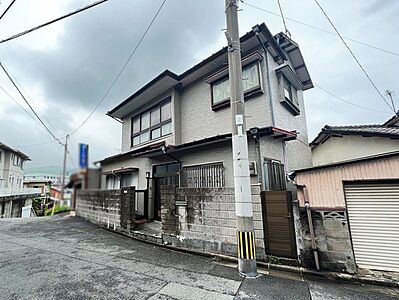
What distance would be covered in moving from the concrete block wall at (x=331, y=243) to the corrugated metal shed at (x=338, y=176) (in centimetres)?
25

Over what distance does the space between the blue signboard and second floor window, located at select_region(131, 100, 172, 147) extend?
8.16 meters

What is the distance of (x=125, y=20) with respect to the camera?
626 centimetres

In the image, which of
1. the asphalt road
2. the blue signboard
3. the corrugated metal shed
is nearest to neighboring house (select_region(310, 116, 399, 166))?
the corrugated metal shed

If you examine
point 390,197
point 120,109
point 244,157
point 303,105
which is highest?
point 120,109

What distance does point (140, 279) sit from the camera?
405 centimetres

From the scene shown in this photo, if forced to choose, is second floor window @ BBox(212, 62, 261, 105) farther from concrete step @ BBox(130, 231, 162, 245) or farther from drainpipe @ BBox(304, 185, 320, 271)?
concrete step @ BBox(130, 231, 162, 245)

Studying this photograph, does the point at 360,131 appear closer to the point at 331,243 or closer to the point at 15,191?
the point at 331,243

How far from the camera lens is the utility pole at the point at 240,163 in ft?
14.1

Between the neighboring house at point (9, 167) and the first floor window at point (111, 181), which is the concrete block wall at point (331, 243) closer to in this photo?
the first floor window at point (111, 181)

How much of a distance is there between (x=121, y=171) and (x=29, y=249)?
5.59 m

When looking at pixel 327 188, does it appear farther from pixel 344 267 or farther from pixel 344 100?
pixel 344 100

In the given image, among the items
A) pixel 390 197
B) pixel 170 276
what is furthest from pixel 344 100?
pixel 170 276

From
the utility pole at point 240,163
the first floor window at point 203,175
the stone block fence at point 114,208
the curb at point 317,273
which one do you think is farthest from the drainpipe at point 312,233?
the stone block fence at point 114,208

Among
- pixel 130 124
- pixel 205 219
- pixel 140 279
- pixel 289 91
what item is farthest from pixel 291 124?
pixel 130 124
